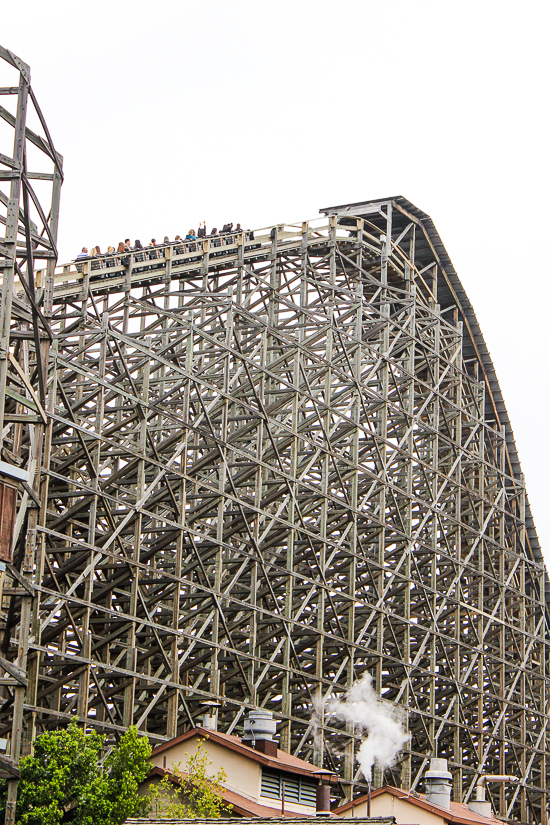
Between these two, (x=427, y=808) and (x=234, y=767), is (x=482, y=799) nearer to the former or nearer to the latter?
(x=427, y=808)

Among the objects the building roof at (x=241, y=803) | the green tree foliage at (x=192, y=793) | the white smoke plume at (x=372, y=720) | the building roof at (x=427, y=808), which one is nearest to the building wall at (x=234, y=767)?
the building roof at (x=241, y=803)

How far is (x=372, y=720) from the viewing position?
33656 mm

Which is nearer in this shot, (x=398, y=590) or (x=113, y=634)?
(x=113, y=634)

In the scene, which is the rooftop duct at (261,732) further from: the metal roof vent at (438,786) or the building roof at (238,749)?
the metal roof vent at (438,786)

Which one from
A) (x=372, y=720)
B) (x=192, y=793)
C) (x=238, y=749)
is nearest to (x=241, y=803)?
(x=238, y=749)

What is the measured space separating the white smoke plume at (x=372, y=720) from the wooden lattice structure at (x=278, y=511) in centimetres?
39

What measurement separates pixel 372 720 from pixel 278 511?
21.4 ft

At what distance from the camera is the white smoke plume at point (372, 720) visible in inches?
1276

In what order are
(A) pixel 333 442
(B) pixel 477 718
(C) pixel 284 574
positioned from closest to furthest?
(C) pixel 284 574
(A) pixel 333 442
(B) pixel 477 718

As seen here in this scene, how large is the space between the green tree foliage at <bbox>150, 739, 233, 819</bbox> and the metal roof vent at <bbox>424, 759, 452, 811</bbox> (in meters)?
6.83

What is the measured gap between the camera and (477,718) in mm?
40000

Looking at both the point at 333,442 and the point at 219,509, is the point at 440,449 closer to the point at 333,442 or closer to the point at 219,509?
the point at 333,442

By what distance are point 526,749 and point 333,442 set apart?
42.4ft

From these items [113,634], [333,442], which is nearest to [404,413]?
[333,442]
